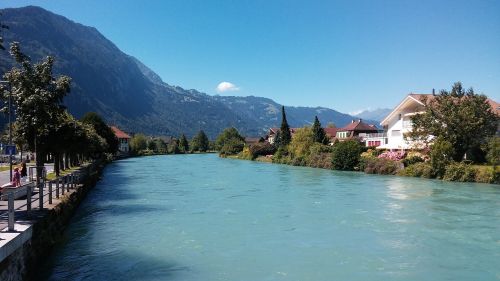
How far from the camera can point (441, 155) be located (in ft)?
155

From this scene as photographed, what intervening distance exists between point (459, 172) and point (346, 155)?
19516 millimetres

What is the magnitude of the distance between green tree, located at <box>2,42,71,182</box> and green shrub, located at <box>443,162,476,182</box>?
38.2 meters

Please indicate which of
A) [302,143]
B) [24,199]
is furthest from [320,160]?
[24,199]

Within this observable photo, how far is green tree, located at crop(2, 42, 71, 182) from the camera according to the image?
22.7m

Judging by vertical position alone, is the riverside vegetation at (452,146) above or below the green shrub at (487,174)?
above

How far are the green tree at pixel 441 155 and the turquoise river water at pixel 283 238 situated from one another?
13885mm

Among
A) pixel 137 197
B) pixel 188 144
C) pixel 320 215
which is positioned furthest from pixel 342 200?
pixel 188 144

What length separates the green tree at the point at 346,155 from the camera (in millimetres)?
62434

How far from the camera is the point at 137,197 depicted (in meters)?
33.8

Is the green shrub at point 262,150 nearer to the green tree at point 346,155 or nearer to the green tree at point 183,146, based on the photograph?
the green tree at point 346,155

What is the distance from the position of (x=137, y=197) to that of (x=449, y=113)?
116 ft

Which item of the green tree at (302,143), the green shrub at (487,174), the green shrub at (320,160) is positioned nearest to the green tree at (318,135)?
the green tree at (302,143)

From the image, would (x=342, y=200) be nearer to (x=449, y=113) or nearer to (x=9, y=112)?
(x=9, y=112)

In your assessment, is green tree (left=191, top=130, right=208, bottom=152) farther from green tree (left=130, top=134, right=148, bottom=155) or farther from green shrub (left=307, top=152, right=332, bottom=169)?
green shrub (left=307, top=152, right=332, bottom=169)
